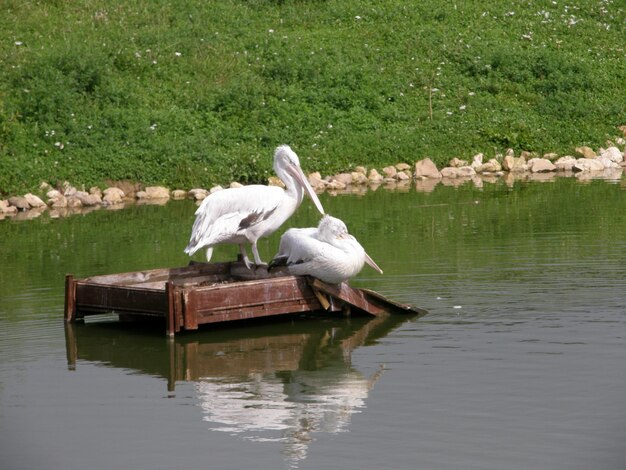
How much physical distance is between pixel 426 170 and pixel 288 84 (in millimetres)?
4189

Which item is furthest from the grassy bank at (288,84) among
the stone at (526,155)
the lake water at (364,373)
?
the lake water at (364,373)

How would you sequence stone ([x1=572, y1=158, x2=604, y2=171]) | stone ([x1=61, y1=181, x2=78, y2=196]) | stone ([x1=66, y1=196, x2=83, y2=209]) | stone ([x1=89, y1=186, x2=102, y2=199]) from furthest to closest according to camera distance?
stone ([x1=572, y1=158, x2=604, y2=171]) → stone ([x1=89, y1=186, x2=102, y2=199]) → stone ([x1=61, y1=181, x2=78, y2=196]) → stone ([x1=66, y1=196, x2=83, y2=209])

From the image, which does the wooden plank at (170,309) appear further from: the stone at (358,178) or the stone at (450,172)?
the stone at (450,172)

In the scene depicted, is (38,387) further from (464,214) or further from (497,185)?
(497,185)

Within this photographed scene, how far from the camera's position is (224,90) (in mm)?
28375

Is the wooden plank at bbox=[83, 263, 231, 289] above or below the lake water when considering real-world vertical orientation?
above

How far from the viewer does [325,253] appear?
12.0 metres

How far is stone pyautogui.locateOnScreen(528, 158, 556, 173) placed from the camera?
2739cm

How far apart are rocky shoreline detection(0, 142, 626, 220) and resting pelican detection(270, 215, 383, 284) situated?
1100 cm

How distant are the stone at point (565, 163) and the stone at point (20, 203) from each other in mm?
11222

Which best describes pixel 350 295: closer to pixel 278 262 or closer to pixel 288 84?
pixel 278 262

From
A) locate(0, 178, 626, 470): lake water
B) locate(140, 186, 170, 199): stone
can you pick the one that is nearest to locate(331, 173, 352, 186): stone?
locate(140, 186, 170, 199): stone

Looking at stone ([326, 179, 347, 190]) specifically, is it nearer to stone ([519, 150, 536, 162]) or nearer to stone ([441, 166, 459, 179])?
stone ([441, 166, 459, 179])

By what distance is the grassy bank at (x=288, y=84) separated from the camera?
1009 inches
